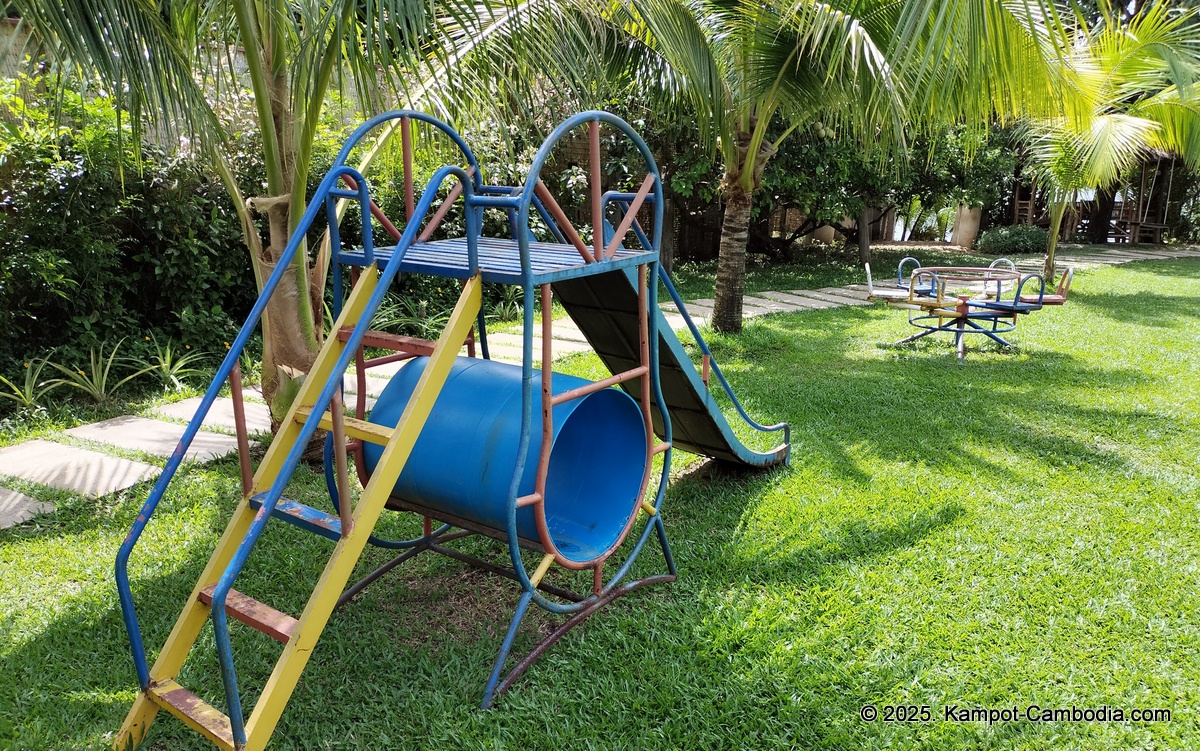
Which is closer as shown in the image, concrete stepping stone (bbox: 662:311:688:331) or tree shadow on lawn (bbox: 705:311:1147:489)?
tree shadow on lawn (bbox: 705:311:1147:489)

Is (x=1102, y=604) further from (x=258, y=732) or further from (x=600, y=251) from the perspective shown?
(x=258, y=732)

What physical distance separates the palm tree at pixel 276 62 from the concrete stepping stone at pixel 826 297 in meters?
7.05

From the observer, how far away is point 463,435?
310 centimetres

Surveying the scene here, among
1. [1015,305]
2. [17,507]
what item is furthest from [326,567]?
[1015,305]

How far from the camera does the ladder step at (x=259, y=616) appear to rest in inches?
94.1

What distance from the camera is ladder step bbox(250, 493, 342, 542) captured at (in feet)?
8.34

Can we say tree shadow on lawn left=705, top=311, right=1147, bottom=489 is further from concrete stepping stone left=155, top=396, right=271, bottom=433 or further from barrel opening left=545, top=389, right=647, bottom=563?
concrete stepping stone left=155, top=396, right=271, bottom=433

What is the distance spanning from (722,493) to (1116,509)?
200cm

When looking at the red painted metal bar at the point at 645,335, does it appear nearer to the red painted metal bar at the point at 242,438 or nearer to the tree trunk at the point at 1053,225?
the red painted metal bar at the point at 242,438

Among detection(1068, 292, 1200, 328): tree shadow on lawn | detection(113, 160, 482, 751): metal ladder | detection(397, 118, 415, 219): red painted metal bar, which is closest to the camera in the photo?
detection(113, 160, 482, 751): metal ladder

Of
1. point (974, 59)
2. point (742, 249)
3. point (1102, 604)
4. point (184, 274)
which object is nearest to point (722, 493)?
point (1102, 604)

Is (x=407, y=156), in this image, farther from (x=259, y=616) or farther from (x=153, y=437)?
(x=153, y=437)

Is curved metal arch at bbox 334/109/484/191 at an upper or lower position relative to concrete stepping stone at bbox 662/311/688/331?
upper

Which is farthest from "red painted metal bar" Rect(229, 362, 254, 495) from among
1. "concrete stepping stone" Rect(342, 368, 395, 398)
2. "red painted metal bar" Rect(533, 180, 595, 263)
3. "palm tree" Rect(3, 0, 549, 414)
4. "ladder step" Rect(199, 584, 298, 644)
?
"concrete stepping stone" Rect(342, 368, 395, 398)
